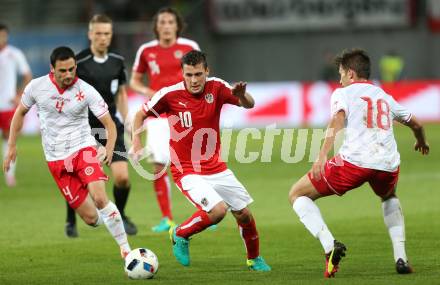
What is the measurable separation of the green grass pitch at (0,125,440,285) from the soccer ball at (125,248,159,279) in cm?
9

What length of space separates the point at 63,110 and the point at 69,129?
0.22 metres

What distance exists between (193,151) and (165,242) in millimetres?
2201

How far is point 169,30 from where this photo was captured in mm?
13727

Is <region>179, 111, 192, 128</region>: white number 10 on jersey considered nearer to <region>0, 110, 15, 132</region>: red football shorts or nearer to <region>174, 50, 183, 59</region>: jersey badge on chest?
<region>174, 50, 183, 59</region>: jersey badge on chest

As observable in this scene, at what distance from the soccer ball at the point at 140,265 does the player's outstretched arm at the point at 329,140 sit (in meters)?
1.69

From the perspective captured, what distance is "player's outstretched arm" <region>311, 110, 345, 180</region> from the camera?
9211 millimetres

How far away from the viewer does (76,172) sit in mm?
10711

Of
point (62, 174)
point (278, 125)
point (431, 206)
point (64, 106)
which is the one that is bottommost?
point (278, 125)

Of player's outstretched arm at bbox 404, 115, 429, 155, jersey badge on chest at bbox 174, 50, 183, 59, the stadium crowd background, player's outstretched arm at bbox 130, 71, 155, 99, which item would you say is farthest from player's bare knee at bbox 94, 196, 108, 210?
the stadium crowd background

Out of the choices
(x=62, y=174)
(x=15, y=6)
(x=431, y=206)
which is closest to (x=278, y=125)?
(x=15, y=6)

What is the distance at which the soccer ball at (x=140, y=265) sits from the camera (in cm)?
956

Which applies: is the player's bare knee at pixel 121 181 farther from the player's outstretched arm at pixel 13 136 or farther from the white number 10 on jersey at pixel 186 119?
the white number 10 on jersey at pixel 186 119

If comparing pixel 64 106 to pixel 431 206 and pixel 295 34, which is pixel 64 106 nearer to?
pixel 431 206

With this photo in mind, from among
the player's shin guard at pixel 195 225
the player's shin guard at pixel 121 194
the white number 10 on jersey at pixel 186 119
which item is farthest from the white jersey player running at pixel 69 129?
the player's shin guard at pixel 121 194
